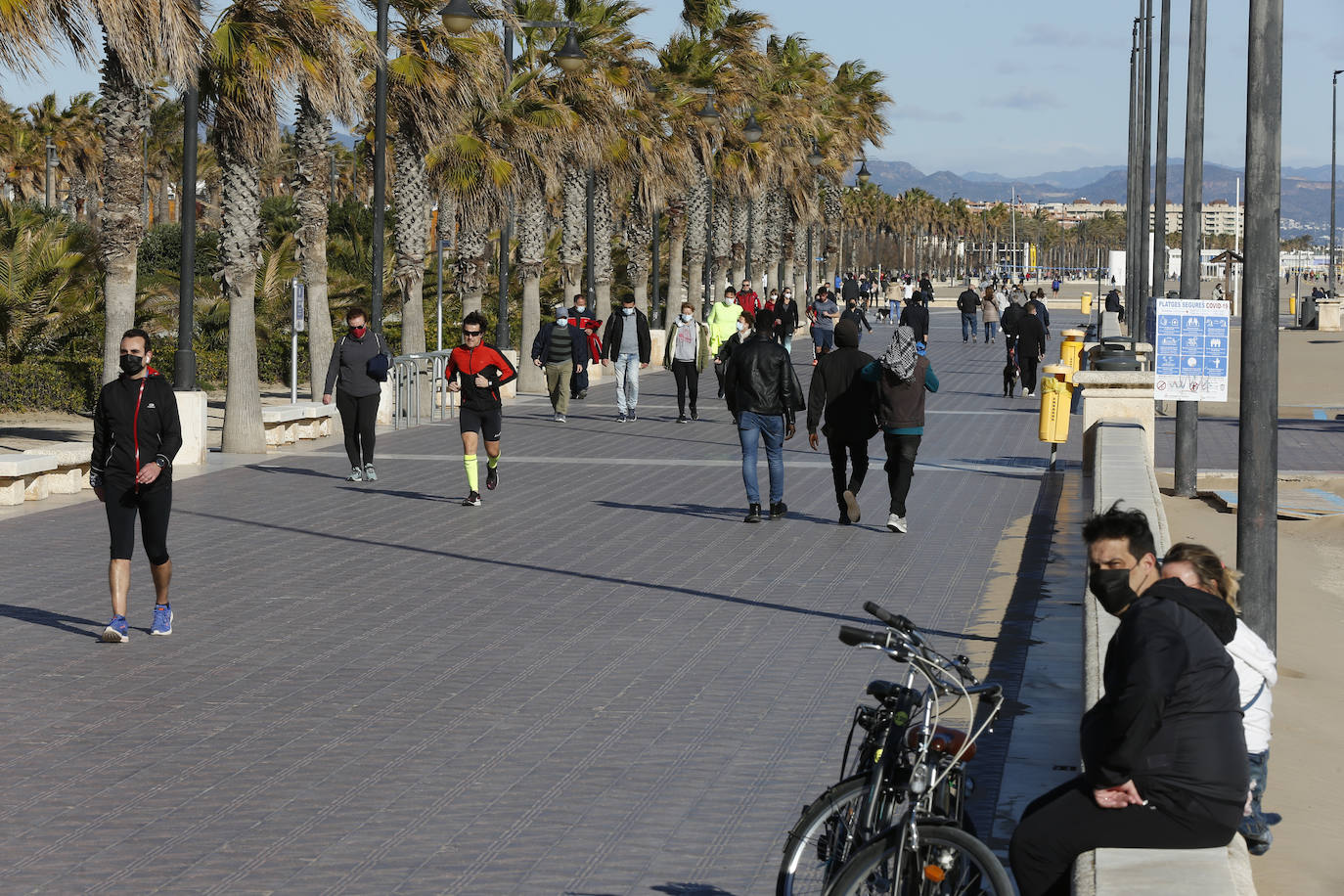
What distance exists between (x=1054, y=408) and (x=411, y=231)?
1255 centimetres

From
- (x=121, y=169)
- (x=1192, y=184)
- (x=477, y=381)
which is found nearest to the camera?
(x=477, y=381)

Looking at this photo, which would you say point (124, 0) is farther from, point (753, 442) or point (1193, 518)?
point (1193, 518)

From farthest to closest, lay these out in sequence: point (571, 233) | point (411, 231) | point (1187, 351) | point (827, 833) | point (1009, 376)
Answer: point (571, 233), point (1009, 376), point (411, 231), point (1187, 351), point (827, 833)

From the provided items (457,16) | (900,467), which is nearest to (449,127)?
(457,16)

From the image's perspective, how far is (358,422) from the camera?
18.0m

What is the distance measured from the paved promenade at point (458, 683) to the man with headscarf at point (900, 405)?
43cm

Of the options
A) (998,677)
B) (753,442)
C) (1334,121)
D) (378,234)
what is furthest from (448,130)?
(1334,121)

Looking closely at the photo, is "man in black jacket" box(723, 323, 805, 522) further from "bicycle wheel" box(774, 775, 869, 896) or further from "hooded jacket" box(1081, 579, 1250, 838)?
"hooded jacket" box(1081, 579, 1250, 838)

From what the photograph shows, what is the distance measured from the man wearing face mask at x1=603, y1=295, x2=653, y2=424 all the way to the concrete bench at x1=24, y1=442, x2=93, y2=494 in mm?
9819

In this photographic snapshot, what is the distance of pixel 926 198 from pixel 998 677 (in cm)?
19445

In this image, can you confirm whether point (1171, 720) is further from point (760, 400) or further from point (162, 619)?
point (760, 400)

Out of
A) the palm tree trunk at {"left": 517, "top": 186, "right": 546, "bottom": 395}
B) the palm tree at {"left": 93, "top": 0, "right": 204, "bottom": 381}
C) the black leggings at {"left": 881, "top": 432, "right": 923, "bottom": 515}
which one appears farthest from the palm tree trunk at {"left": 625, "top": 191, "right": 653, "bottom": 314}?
the black leggings at {"left": 881, "top": 432, "right": 923, "bottom": 515}

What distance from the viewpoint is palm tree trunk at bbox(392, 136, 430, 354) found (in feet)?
91.3

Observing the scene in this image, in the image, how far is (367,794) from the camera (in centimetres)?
708
